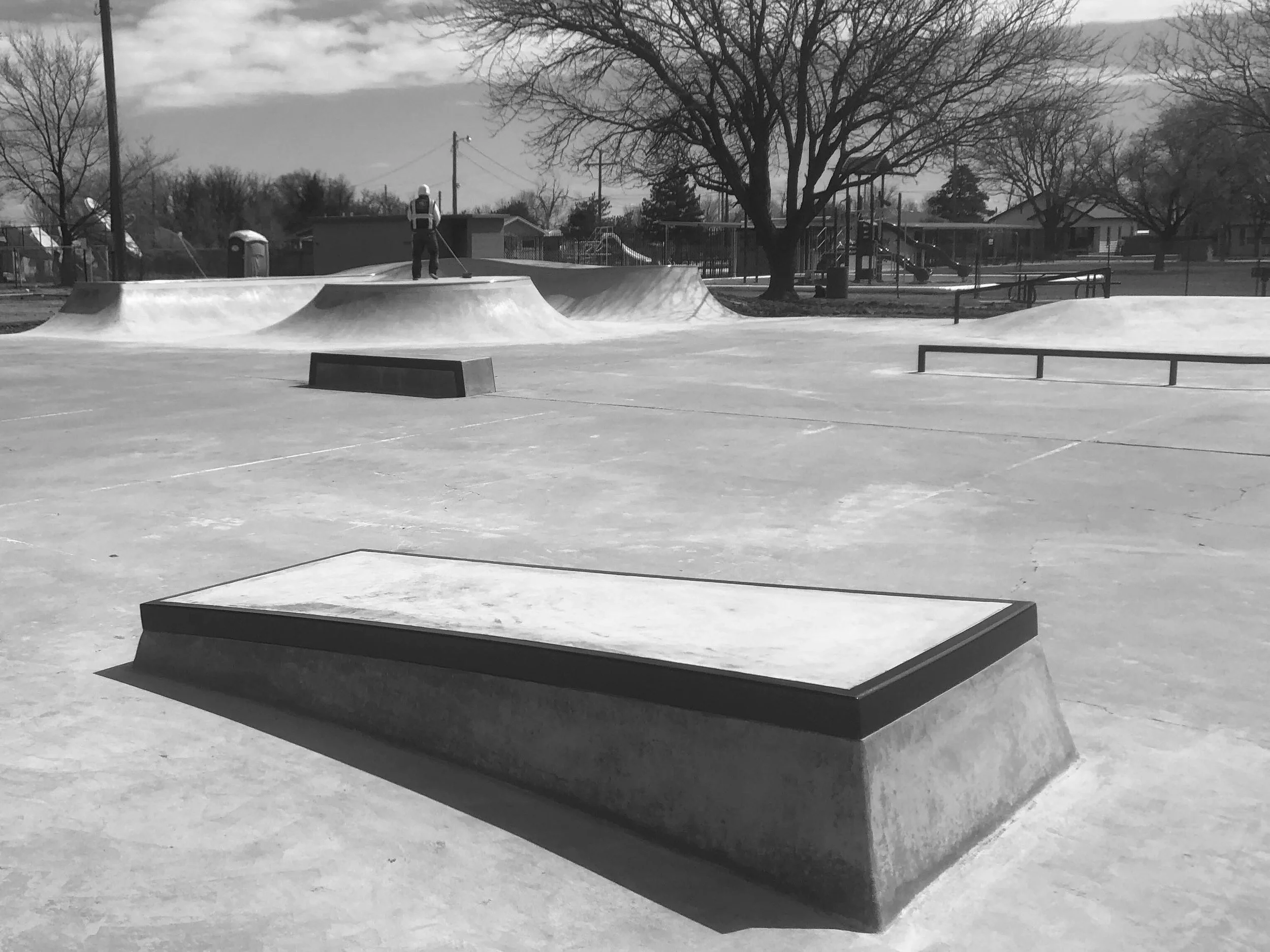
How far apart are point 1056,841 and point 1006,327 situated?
59.1 ft

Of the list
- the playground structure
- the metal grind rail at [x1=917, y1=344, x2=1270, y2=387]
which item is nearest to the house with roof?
the playground structure

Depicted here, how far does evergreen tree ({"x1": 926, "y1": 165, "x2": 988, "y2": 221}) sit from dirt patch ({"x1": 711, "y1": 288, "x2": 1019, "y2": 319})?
346 ft

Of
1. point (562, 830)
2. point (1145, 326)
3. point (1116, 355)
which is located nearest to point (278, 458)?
point (562, 830)

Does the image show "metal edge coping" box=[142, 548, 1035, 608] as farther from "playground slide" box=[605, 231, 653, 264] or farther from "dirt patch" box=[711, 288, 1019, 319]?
"playground slide" box=[605, 231, 653, 264]

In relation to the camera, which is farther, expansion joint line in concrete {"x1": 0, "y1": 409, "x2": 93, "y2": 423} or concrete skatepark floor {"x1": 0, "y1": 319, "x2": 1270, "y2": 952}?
expansion joint line in concrete {"x1": 0, "y1": 409, "x2": 93, "y2": 423}

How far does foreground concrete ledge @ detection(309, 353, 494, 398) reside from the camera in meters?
11.4

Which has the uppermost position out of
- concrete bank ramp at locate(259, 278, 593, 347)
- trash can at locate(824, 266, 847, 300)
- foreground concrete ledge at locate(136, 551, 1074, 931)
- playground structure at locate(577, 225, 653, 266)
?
playground structure at locate(577, 225, 653, 266)

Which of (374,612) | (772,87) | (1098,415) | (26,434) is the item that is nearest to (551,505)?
(374,612)

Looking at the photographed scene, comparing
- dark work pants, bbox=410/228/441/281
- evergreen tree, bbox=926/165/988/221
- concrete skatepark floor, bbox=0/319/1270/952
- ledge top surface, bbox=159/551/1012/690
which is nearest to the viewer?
concrete skatepark floor, bbox=0/319/1270/952

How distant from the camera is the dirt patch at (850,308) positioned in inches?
1064

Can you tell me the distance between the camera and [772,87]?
27.8m

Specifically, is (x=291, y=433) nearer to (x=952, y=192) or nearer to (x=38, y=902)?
(x=38, y=902)

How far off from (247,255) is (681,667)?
35401mm

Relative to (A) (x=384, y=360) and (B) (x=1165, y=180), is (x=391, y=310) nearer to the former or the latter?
(A) (x=384, y=360)
